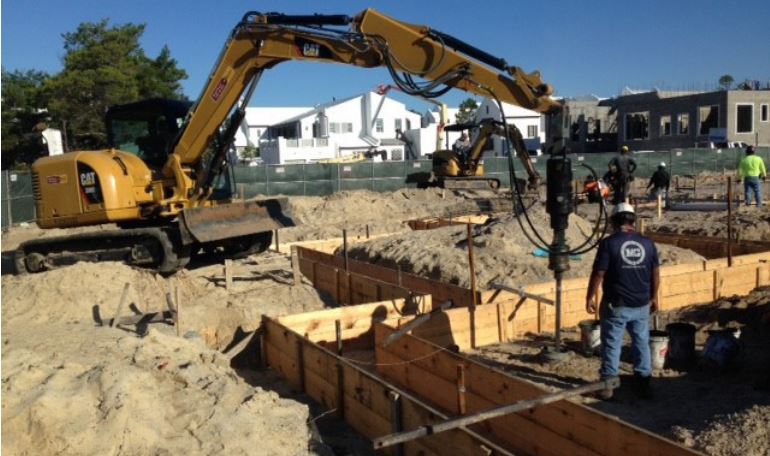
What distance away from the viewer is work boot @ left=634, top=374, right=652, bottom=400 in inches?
235

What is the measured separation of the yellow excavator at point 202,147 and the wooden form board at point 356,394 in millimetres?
3667

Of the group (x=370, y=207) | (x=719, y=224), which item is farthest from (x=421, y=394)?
(x=370, y=207)

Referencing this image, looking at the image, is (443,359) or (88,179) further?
(88,179)

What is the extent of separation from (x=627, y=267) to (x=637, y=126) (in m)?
44.7

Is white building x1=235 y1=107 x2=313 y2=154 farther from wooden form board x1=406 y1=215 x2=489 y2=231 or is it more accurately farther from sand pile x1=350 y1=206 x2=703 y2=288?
sand pile x1=350 y1=206 x2=703 y2=288

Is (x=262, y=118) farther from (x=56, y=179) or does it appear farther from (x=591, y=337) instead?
(x=591, y=337)

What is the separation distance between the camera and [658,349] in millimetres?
6723

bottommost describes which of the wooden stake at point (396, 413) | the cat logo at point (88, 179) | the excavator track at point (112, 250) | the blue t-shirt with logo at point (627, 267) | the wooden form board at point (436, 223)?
the wooden stake at point (396, 413)

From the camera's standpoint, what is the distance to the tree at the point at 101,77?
34219 mm

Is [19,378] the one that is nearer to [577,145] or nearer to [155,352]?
[155,352]

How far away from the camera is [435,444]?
510cm

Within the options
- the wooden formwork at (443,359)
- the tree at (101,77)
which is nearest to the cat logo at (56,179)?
the wooden formwork at (443,359)

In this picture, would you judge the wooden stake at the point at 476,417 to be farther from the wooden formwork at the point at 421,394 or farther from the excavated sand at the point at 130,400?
the excavated sand at the point at 130,400

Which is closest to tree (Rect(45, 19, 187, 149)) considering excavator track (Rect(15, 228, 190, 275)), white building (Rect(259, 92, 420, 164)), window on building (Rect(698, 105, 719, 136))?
white building (Rect(259, 92, 420, 164))
